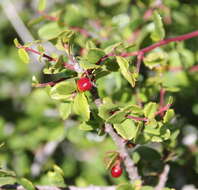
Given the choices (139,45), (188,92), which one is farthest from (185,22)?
(139,45)

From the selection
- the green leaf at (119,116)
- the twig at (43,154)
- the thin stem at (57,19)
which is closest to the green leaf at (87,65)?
the green leaf at (119,116)

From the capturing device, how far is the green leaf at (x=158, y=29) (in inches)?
58.8

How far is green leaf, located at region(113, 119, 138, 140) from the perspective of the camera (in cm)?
115

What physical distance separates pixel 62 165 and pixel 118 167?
906 millimetres

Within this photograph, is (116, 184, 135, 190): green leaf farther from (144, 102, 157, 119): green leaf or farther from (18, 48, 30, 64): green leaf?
(18, 48, 30, 64): green leaf

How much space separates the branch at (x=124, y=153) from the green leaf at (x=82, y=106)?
115mm

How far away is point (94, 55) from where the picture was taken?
110 centimetres

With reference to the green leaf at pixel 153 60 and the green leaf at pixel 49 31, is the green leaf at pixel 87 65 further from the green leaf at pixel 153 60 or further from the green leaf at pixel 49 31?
the green leaf at pixel 49 31

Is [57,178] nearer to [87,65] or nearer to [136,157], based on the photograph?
[136,157]

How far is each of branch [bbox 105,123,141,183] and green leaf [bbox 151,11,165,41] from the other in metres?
0.47

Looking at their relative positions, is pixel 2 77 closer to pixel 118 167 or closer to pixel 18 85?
pixel 18 85

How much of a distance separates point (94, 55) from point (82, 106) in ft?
0.46

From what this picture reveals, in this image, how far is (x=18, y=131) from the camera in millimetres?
2168

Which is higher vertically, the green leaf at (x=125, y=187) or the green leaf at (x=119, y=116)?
the green leaf at (x=119, y=116)
